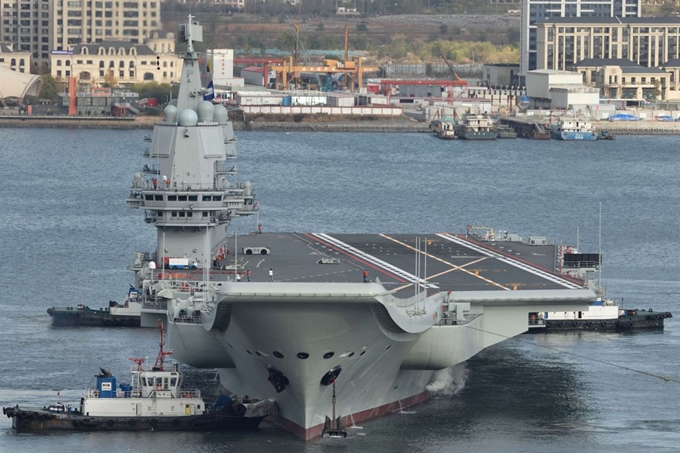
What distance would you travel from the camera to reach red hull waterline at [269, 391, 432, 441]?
41.4 meters

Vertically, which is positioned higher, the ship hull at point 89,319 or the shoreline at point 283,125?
the shoreline at point 283,125

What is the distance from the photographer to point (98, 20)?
17375cm

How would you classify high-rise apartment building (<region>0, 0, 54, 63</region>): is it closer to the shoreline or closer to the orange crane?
the orange crane

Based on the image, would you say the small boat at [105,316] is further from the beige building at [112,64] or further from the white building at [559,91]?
the beige building at [112,64]

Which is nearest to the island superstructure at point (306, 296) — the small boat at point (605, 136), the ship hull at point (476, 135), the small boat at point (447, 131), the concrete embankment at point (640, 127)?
the ship hull at point (476, 135)

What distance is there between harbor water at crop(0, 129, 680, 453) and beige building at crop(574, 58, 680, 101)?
21077mm

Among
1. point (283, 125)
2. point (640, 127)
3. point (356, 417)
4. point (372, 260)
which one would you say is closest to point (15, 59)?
point (283, 125)

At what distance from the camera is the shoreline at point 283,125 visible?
149 m

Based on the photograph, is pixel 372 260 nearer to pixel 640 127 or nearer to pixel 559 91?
pixel 640 127

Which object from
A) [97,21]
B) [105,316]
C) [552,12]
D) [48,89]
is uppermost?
[552,12]

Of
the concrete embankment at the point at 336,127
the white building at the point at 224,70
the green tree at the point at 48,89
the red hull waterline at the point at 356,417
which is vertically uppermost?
the white building at the point at 224,70

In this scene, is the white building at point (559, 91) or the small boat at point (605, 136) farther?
the white building at point (559, 91)

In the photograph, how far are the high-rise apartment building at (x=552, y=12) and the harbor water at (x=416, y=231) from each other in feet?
101

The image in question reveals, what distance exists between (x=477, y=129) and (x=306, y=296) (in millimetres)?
102311
